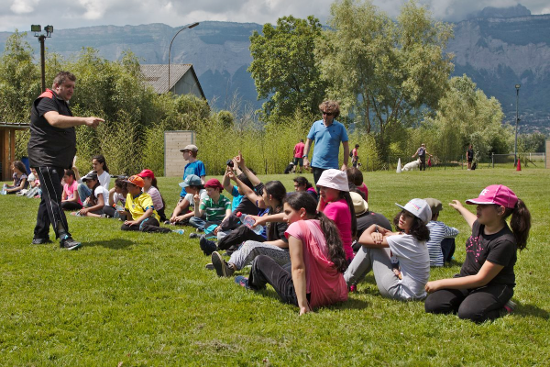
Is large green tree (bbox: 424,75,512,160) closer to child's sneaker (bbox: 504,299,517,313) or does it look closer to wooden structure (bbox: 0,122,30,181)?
wooden structure (bbox: 0,122,30,181)

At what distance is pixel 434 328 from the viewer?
13.5 feet

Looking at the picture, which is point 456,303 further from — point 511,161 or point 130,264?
point 511,161

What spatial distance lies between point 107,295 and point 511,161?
42.2 meters

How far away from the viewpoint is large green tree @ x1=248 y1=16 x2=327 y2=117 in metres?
49.5

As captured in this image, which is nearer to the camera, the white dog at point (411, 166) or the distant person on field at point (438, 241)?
the distant person on field at point (438, 241)

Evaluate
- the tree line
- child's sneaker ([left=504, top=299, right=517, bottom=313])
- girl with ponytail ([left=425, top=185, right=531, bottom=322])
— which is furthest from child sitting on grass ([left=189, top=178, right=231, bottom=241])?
the tree line

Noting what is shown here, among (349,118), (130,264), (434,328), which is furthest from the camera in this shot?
(349,118)

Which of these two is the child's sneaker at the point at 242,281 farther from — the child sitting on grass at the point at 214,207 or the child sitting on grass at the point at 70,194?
the child sitting on grass at the point at 70,194

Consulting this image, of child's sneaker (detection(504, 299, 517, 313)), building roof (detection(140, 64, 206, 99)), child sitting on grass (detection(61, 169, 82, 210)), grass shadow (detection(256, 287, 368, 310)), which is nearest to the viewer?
child's sneaker (detection(504, 299, 517, 313))

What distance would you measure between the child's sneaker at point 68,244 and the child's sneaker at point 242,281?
2.48 m

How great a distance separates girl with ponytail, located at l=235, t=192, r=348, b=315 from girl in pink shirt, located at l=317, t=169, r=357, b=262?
506 mm

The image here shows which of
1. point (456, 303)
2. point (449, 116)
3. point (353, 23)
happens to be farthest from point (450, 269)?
point (449, 116)

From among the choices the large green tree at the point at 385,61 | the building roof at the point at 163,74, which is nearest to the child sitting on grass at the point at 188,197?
the large green tree at the point at 385,61

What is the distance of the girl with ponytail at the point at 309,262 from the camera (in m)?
4.43
